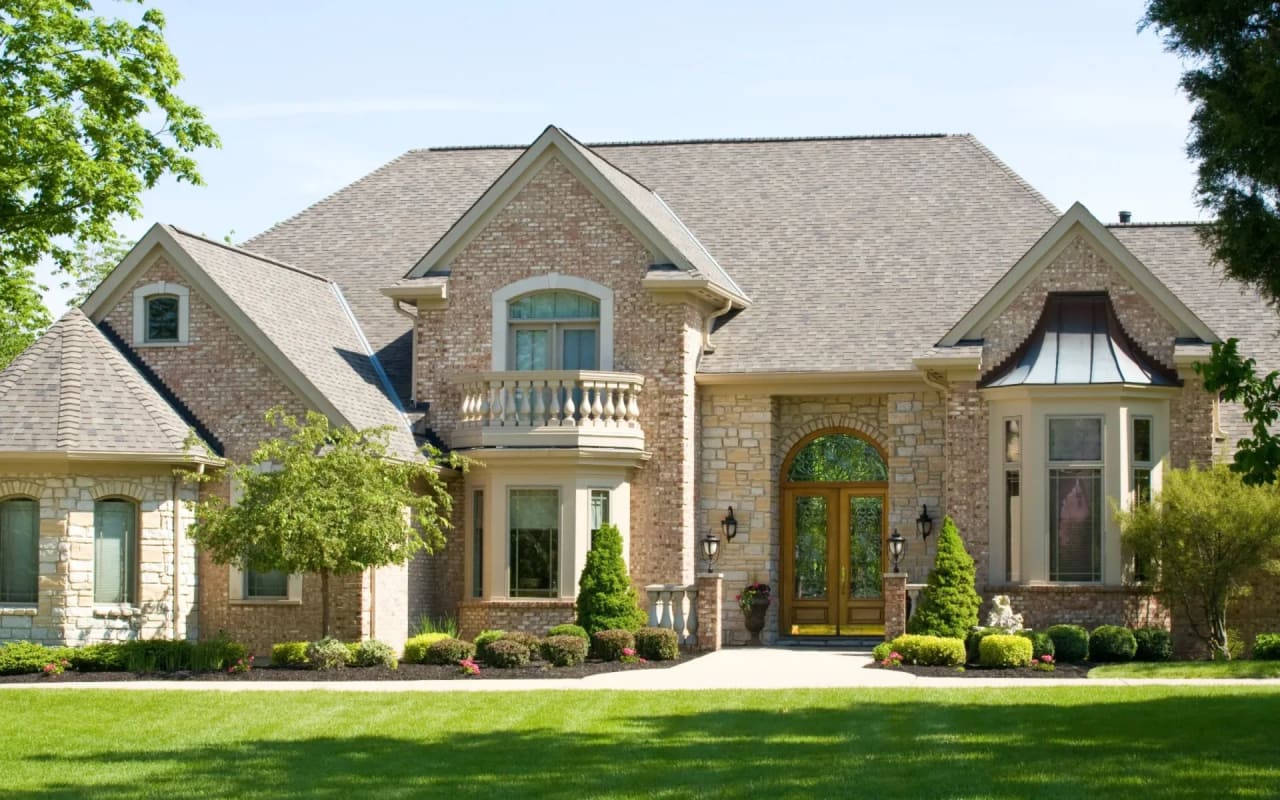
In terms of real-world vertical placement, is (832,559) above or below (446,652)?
above

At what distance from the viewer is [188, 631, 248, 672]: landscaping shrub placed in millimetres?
24750

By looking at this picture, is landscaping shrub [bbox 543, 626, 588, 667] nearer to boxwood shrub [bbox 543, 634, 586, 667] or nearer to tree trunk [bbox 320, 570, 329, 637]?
boxwood shrub [bbox 543, 634, 586, 667]

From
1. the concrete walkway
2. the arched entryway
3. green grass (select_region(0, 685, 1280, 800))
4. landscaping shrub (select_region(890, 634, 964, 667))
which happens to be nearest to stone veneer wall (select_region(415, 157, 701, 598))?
the arched entryway

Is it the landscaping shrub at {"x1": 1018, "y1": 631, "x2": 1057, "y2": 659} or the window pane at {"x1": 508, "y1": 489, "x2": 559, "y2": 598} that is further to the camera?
the window pane at {"x1": 508, "y1": 489, "x2": 559, "y2": 598}

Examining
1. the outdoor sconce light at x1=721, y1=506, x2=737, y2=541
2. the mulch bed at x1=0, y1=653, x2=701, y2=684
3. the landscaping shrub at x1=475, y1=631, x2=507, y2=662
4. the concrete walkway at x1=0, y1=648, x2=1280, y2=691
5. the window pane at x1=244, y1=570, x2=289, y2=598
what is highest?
the outdoor sconce light at x1=721, y1=506, x2=737, y2=541

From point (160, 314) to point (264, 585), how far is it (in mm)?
4457

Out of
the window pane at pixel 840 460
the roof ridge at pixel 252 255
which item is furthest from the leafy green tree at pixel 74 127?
the window pane at pixel 840 460

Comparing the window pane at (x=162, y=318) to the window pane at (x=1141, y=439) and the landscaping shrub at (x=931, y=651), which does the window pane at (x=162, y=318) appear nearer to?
the landscaping shrub at (x=931, y=651)

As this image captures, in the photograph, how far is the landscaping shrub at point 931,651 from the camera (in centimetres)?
2467

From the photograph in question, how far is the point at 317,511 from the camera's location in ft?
80.3

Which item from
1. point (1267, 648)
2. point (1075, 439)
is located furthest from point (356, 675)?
point (1267, 648)

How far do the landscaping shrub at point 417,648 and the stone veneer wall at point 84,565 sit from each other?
348 cm

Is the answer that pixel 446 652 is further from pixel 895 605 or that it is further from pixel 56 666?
pixel 895 605

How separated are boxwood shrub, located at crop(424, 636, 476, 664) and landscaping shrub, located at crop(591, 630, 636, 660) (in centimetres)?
177
